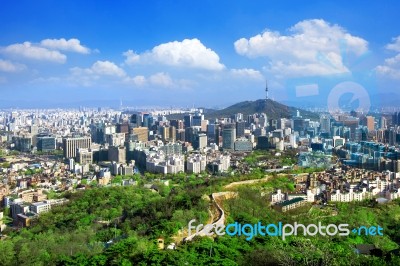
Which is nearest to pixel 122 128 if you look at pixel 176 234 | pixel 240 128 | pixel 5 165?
pixel 240 128

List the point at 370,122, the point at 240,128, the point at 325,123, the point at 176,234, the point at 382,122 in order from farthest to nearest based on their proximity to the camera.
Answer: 1. the point at 240,128
2. the point at 325,123
3. the point at 382,122
4. the point at 370,122
5. the point at 176,234

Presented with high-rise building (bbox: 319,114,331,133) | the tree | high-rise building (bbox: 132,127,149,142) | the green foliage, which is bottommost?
the green foliage

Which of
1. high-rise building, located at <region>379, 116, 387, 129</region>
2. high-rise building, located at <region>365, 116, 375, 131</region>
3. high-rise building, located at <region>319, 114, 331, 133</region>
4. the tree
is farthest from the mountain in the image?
the tree

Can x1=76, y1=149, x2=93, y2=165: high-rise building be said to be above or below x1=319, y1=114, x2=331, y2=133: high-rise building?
below

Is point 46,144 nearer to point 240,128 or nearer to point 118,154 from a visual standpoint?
point 118,154

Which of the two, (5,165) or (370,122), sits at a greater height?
(370,122)

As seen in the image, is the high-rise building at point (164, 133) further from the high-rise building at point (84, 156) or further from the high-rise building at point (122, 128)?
the high-rise building at point (84, 156)

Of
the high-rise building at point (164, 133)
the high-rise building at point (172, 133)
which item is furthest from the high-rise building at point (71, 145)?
the high-rise building at point (172, 133)

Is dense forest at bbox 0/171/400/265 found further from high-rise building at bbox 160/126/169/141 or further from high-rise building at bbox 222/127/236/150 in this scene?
high-rise building at bbox 160/126/169/141

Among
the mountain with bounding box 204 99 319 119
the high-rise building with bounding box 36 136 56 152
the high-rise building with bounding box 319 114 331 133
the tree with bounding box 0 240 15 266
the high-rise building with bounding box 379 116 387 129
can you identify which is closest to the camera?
the tree with bounding box 0 240 15 266

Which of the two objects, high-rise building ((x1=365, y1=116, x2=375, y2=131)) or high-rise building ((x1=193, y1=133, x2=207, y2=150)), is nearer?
high-rise building ((x1=365, y1=116, x2=375, y2=131))

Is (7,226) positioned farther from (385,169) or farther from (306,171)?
(385,169)
